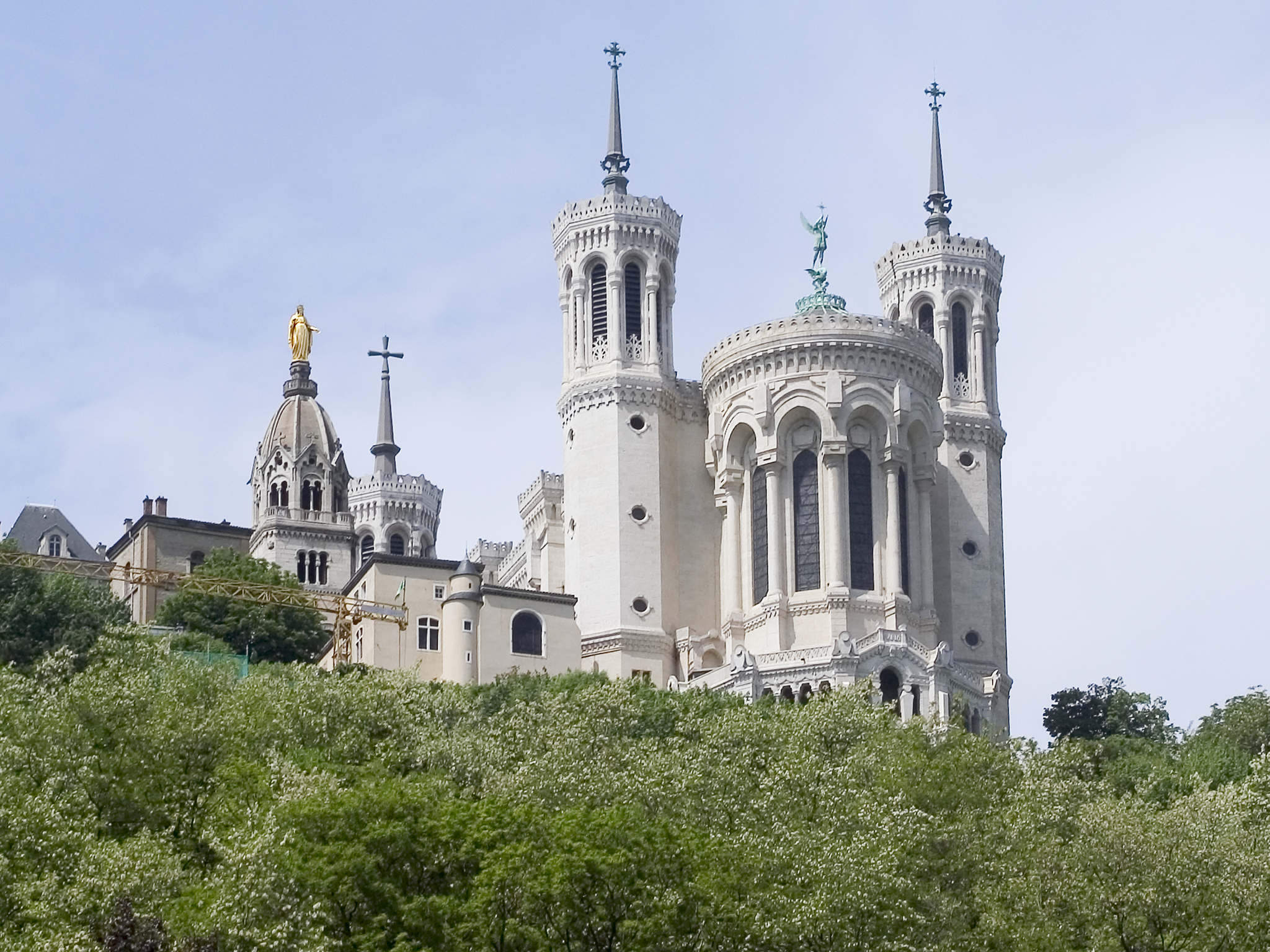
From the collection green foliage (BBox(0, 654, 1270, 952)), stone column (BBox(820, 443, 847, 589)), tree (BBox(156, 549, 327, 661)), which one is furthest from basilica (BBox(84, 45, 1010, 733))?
green foliage (BBox(0, 654, 1270, 952))

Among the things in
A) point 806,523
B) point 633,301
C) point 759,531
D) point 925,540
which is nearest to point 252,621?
point 633,301

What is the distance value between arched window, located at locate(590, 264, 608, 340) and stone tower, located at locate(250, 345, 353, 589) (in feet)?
76.3

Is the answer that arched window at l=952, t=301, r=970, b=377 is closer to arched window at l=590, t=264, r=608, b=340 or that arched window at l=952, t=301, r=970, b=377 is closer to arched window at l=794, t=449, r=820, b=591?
arched window at l=794, t=449, r=820, b=591

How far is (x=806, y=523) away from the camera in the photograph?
4094 inches

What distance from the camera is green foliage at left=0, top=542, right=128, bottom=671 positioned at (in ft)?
295

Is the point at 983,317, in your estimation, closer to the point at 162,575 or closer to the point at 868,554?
the point at 868,554

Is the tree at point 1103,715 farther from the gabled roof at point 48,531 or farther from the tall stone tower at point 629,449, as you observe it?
the gabled roof at point 48,531

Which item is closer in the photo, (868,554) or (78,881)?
(78,881)

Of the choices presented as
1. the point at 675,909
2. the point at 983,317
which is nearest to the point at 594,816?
the point at 675,909

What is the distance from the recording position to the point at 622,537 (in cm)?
10706

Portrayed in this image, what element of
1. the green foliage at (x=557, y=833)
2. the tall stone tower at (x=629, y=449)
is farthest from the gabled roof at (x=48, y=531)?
the green foliage at (x=557, y=833)

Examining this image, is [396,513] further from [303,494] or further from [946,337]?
[946,337]

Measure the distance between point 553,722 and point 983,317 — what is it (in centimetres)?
5052

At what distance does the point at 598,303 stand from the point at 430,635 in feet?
57.6
